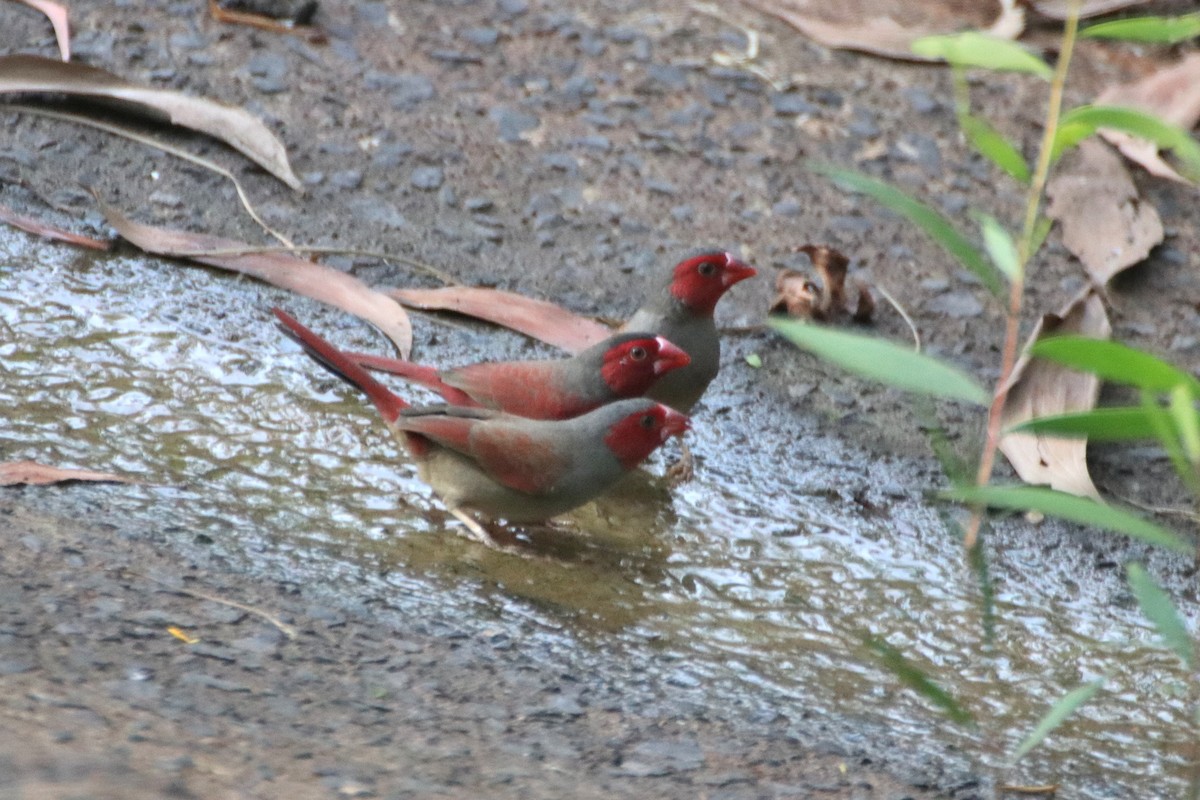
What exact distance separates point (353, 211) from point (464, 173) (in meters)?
0.53

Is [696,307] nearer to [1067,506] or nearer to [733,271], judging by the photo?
[733,271]

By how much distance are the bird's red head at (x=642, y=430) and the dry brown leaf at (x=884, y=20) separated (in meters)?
3.33

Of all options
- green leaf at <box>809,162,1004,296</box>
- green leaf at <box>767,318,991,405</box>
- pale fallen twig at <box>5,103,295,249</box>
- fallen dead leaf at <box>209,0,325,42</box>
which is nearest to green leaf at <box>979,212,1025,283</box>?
green leaf at <box>809,162,1004,296</box>

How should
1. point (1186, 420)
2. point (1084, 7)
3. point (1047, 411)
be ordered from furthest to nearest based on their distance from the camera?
point (1084, 7)
point (1047, 411)
point (1186, 420)

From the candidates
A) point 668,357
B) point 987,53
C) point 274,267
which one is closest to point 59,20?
point 274,267

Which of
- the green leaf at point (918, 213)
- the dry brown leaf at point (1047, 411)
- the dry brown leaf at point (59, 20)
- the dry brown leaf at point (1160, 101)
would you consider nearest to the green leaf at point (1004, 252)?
the green leaf at point (918, 213)

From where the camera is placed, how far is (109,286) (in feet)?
16.9

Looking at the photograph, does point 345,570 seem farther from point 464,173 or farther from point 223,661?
point 464,173

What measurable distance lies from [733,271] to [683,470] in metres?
0.74

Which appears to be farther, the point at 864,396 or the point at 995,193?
the point at 995,193

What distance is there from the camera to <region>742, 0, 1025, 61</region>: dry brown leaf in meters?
7.09

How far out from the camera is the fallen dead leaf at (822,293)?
216 inches

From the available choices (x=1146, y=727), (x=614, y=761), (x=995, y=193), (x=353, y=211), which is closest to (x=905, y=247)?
(x=995, y=193)

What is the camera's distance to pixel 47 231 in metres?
5.33
